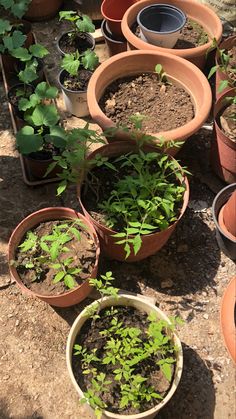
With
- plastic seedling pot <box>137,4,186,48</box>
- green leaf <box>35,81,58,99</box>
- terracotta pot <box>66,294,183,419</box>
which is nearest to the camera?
terracotta pot <box>66,294,183,419</box>

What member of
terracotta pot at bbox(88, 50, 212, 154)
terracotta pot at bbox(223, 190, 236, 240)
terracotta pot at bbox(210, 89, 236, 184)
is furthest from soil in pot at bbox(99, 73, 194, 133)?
terracotta pot at bbox(223, 190, 236, 240)

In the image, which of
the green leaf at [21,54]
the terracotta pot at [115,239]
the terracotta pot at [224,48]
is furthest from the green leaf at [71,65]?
the terracotta pot at [224,48]

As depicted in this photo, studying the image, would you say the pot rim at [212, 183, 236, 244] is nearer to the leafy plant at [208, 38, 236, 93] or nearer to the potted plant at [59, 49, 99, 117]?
the leafy plant at [208, 38, 236, 93]

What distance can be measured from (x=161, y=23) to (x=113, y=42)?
0.50 metres

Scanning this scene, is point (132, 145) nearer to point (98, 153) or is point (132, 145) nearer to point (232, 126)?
point (98, 153)

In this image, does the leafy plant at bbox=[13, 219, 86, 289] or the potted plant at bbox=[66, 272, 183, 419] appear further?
the leafy plant at bbox=[13, 219, 86, 289]

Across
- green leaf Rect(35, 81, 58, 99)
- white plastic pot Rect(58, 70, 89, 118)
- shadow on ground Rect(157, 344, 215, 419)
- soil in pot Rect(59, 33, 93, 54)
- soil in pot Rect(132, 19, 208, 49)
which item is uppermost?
soil in pot Rect(132, 19, 208, 49)

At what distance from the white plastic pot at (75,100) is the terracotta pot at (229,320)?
6.60 feet

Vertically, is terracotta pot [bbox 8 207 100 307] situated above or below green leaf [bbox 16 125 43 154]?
below

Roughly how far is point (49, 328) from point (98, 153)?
3.79 feet

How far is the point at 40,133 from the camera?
3031 mm

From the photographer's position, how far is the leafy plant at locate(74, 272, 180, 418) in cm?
208

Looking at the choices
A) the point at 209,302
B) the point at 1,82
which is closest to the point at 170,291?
the point at 209,302

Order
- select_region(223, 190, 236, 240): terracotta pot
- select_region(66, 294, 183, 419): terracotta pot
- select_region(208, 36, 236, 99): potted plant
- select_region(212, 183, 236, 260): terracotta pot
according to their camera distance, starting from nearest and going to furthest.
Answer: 1. select_region(66, 294, 183, 419): terracotta pot
2. select_region(223, 190, 236, 240): terracotta pot
3. select_region(212, 183, 236, 260): terracotta pot
4. select_region(208, 36, 236, 99): potted plant
